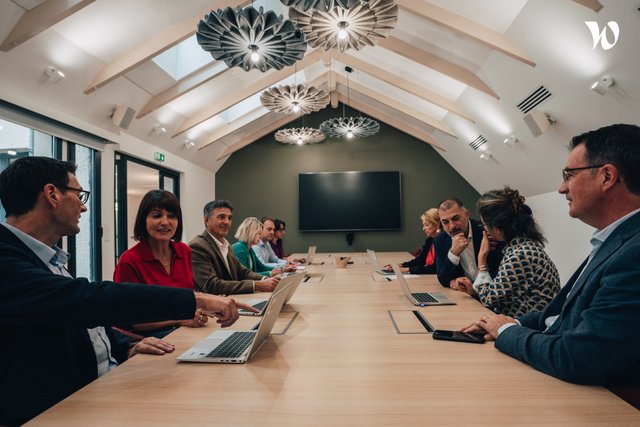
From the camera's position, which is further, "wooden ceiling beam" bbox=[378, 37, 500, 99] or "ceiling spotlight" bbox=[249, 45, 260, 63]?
"wooden ceiling beam" bbox=[378, 37, 500, 99]

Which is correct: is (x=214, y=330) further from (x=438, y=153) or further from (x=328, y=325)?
(x=438, y=153)

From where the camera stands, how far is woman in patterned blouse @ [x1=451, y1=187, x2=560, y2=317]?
5.50 feet

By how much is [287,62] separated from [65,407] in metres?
2.81

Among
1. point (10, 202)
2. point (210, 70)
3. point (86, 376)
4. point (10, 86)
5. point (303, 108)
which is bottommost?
point (86, 376)

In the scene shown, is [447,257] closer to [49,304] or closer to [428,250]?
[428,250]

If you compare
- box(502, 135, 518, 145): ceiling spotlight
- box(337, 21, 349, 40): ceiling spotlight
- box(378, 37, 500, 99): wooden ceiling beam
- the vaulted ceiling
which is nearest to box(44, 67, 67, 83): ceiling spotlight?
the vaulted ceiling

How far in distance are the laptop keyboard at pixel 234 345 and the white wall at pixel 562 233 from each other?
4652 mm

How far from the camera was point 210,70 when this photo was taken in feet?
15.2

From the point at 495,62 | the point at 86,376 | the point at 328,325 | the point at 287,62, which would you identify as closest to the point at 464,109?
the point at 495,62

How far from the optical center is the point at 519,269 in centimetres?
168

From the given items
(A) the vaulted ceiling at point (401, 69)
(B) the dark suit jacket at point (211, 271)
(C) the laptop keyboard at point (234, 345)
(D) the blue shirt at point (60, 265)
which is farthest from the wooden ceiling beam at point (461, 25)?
(D) the blue shirt at point (60, 265)

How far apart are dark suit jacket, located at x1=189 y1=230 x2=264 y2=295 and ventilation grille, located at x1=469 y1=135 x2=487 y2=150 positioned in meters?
4.68

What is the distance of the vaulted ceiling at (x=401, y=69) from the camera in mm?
2873

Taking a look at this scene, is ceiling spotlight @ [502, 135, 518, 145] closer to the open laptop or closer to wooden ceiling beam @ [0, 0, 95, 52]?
the open laptop
